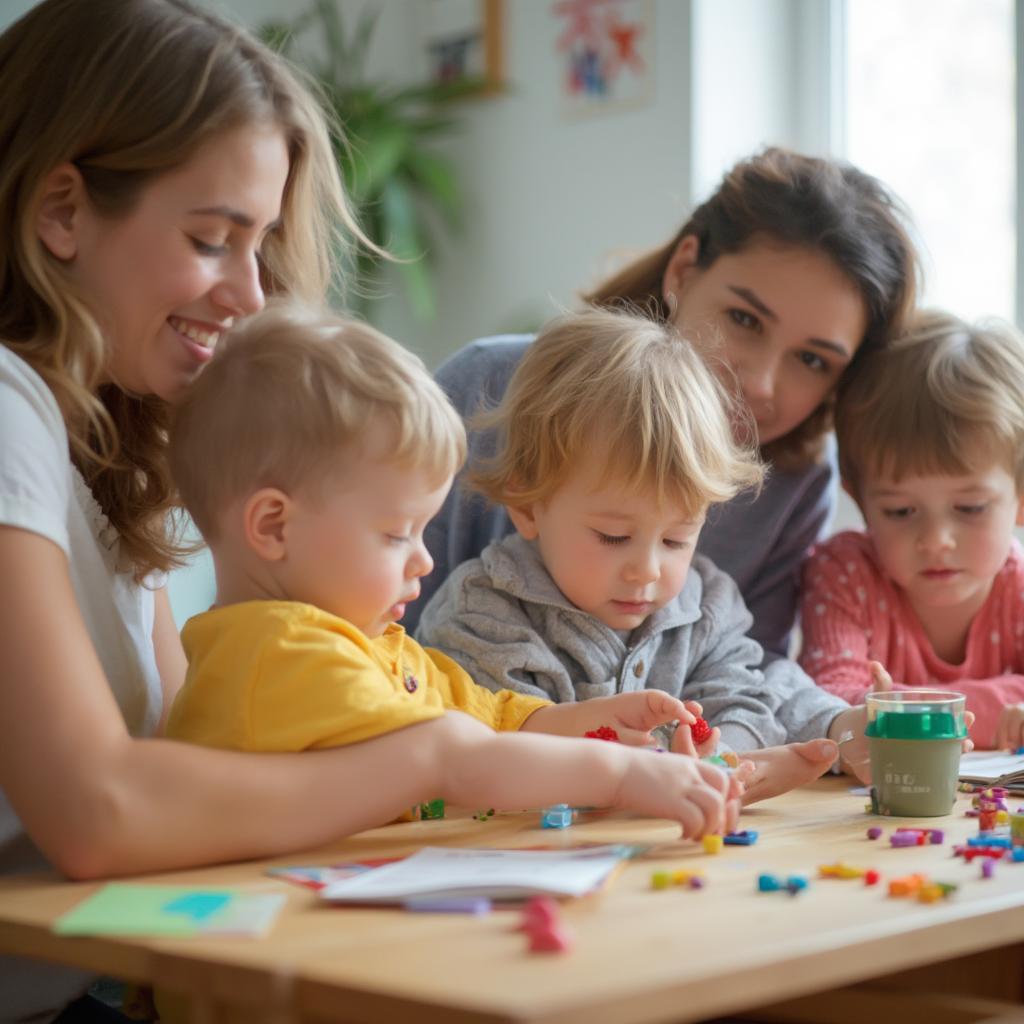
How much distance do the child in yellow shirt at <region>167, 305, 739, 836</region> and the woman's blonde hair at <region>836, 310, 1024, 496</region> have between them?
85cm

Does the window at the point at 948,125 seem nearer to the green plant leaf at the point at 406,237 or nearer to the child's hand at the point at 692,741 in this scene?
the green plant leaf at the point at 406,237

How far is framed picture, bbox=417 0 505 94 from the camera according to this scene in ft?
12.8

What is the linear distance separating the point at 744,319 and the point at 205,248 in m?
0.90

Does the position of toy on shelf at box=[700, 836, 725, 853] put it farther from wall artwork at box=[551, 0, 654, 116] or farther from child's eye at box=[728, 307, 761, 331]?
wall artwork at box=[551, 0, 654, 116]

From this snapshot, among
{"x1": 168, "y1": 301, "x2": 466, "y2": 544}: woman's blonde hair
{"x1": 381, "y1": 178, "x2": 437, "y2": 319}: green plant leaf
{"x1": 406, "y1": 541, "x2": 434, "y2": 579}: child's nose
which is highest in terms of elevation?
{"x1": 381, "y1": 178, "x2": 437, "y2": 319}: green plant leaf

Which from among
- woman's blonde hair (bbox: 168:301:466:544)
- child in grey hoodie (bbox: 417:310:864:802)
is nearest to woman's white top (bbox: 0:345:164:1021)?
woman's blonde hair (bbox: 168:301:466:544)

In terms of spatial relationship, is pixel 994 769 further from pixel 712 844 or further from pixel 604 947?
pixel 604 947

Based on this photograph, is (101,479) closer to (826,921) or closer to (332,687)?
(332,687)

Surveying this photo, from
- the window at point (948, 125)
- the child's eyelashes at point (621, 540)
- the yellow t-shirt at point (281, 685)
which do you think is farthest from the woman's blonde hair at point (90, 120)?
the window at point (948, 125)

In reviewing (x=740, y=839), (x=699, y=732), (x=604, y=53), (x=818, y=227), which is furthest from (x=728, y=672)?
(x=604, y=53)

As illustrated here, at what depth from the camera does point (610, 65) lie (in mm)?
3613

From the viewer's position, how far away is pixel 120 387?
4.39 feet

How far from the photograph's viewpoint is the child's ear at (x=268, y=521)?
114cm

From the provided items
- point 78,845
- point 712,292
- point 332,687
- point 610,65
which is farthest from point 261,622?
point 610,65
